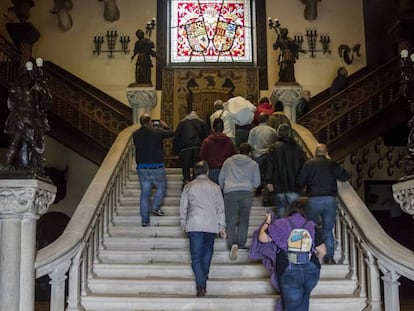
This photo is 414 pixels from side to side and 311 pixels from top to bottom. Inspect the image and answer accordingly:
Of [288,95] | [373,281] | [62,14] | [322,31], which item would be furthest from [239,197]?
[62,14]

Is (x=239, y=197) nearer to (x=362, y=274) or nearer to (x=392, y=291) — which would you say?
(x=362, y=274)

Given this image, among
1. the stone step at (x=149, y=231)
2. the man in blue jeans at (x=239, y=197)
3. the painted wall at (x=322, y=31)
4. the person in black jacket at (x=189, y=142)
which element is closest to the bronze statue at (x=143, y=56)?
the person in black jacket at (x=189, y=142)

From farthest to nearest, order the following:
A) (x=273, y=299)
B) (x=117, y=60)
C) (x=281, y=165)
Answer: (x=117, y=60), (x=281, y=165), (x=273, y=299)

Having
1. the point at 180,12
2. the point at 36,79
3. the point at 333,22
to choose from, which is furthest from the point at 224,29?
the point at 36,79

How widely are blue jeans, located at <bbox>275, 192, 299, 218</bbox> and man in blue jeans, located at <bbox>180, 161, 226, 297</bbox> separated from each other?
1.38 meters

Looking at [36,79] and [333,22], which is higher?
[333,22]

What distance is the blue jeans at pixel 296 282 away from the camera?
5.39m

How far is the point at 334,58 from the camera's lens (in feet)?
51.9

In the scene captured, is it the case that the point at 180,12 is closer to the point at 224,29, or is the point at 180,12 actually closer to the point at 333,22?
the point at 224,29

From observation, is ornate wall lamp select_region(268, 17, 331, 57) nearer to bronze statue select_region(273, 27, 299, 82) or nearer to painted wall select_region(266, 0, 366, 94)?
painted wall select_region(266, 0, 366, 94)

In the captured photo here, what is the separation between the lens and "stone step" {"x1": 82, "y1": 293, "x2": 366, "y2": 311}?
6.56 metres

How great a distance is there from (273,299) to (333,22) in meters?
10.9

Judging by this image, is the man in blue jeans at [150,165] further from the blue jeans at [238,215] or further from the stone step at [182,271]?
the blue jeans at [238,215]

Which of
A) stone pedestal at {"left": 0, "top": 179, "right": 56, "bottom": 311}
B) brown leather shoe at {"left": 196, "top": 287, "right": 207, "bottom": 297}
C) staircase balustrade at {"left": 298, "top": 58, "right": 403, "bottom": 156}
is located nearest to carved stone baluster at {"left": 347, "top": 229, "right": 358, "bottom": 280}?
brown leather shoe at {"left": 196, "top": 287, "right": 207, "bottom": 297}
